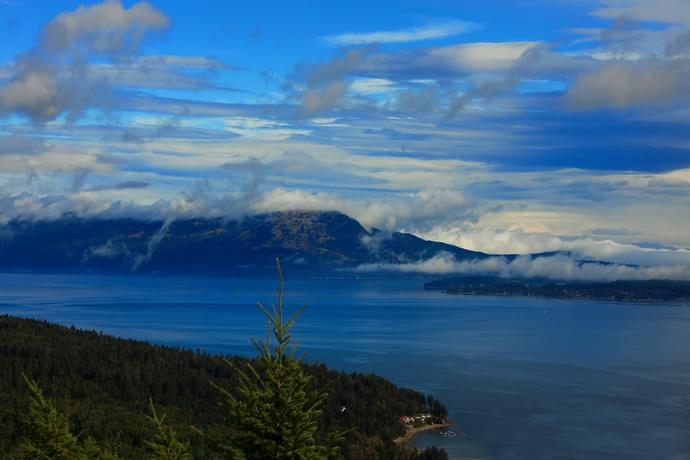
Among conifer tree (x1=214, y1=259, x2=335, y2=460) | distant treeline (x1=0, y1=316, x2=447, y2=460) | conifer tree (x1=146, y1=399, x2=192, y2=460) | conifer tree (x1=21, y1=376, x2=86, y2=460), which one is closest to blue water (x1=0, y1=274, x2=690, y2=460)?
distant treeline (x1=0, y1=316, x2=447, y2=460)

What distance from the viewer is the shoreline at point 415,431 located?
8025 centimetres

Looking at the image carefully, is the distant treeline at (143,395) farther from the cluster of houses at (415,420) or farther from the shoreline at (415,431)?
the cluster of houses at (415,420)

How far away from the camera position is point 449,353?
150 m

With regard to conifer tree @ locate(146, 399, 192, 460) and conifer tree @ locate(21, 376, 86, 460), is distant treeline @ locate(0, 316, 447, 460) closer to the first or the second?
conifer tree @ locate(21, 376, 86, 460)

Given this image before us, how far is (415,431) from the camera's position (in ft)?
273

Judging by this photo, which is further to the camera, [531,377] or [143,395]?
[531,377]

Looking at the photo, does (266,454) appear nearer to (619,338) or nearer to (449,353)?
(449,353)

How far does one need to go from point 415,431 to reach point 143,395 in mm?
32116

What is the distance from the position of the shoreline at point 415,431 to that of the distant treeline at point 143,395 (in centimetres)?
87

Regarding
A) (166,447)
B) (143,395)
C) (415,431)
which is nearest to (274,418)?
(166,447)

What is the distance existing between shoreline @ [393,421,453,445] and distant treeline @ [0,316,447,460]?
0.87 metres

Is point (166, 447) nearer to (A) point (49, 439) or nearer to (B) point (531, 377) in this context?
(A) point (49, 439)

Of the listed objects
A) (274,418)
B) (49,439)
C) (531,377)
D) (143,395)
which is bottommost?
(143,395)

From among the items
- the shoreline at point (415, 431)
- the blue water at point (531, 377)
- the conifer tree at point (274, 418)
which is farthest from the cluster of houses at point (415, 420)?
the conifer tree at point (274, 418)
